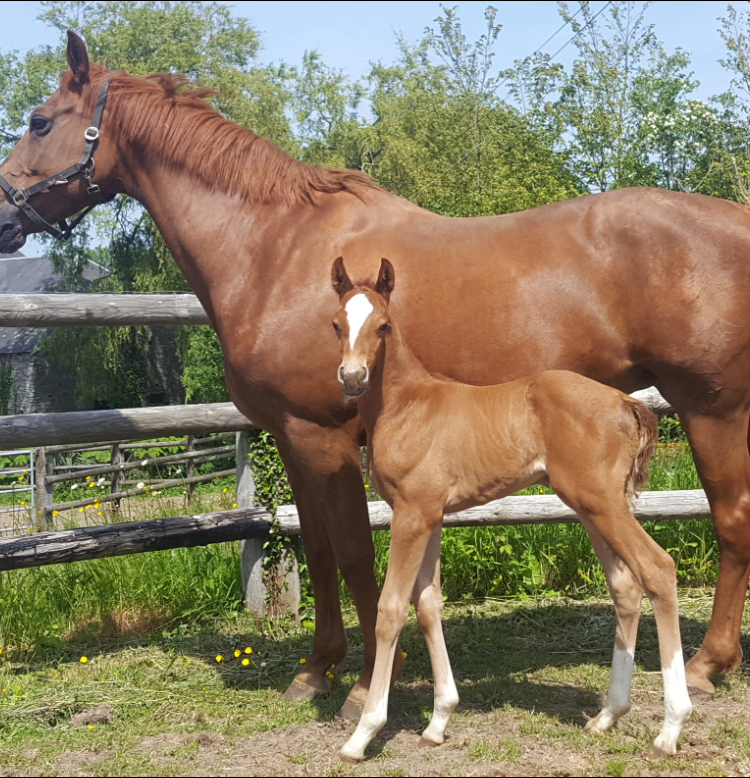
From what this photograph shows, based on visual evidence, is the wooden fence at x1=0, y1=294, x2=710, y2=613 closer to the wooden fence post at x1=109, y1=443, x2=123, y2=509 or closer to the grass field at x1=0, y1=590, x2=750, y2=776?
the grass field at x1=0, y1=590, x2=750, y2=776

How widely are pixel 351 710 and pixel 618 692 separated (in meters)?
1.13

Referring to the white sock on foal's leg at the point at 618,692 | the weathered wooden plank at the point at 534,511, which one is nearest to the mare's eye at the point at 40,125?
the weathered wooden plank at the point at 534,511

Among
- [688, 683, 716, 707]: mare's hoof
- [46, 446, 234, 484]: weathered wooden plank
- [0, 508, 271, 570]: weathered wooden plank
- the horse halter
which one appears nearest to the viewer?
[688, 683, 716, 707]: mare's hoof

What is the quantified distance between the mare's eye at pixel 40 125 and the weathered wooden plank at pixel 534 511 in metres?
2.54

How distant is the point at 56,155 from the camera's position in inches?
158

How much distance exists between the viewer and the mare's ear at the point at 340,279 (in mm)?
3143

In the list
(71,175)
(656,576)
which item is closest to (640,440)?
(656,576)

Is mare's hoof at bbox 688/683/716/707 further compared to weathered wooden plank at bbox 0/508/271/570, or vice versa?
weathered wooden plank at bbox 0/508/271/570

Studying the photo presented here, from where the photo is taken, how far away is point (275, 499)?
5.19 m

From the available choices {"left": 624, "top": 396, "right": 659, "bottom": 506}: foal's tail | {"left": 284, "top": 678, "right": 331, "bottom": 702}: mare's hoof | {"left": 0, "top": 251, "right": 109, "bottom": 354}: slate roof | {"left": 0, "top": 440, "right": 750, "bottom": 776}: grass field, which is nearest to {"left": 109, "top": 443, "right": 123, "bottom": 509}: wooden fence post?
{"left": 0, "top": 440, "right": 750, "bottom": 776}: grass field

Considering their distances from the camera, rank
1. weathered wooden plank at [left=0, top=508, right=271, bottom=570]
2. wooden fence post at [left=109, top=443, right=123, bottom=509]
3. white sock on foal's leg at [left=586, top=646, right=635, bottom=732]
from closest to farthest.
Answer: white sock on foal's leg at [left=586, top=646, right=635, bottom=732]
weathered wooden plank at [left=0, top=508, right=271, bottom=570]
wooden fence post at [left=109, top=443, right=123, bottom=509]

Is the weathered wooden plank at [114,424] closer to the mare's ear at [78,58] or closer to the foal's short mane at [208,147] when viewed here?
the foal's short mane at [208,147]

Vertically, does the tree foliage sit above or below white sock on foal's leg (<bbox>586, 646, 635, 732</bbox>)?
above

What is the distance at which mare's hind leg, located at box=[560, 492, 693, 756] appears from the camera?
288 centimetres
